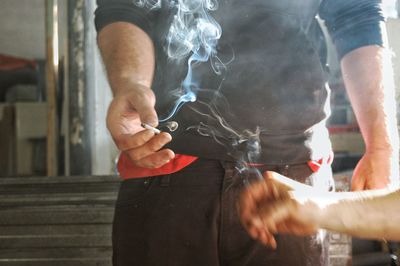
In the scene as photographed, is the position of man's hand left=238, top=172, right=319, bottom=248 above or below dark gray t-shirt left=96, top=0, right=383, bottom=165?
below

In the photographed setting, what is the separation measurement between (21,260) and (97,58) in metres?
1.30

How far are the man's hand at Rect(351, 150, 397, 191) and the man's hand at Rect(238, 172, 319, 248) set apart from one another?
1.25 feet

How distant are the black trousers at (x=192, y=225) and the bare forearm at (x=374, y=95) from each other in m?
0.34

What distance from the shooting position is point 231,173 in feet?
3.18

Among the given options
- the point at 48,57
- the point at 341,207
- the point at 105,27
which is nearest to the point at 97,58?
the point at 48,57

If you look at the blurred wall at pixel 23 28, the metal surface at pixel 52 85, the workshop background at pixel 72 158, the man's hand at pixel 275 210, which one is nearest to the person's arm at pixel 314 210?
the man's hand at pixel 275 210

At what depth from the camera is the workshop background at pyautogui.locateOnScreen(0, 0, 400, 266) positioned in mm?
2107

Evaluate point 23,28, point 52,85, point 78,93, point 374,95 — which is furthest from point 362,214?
point 23,28

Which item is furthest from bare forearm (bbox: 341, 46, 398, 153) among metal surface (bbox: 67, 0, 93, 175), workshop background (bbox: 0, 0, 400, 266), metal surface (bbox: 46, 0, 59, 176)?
metal surface (bbox: 46, 0, 59, 176)

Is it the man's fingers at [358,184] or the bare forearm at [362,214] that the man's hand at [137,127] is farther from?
the man's fingers at [358,184]

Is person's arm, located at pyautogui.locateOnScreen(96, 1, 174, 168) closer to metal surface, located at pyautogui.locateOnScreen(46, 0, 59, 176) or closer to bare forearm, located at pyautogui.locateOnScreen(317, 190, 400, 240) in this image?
bare forearm, located at pyautogui.locateOnScreen(317, 190, 400, 240)

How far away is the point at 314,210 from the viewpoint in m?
0.72

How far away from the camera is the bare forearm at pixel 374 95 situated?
42.6 inches

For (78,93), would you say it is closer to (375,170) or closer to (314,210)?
(375,170)
